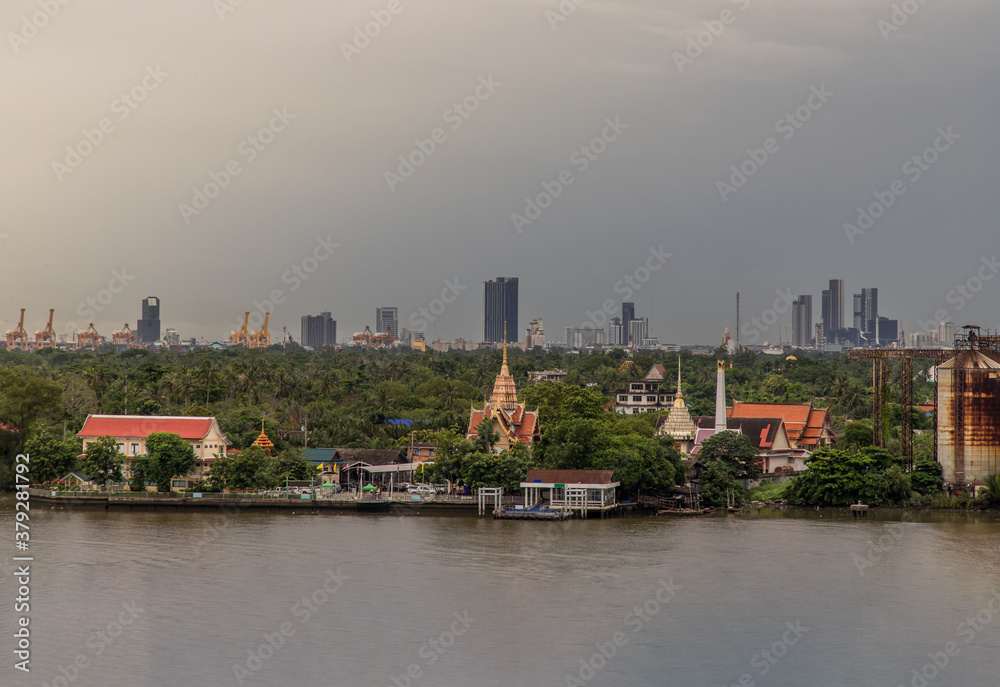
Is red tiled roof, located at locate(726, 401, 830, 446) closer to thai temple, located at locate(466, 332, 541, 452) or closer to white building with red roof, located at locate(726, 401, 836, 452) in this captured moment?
white building with red roof, located at locate(726, 401, 836, 452)

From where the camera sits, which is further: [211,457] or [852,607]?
[211,457]

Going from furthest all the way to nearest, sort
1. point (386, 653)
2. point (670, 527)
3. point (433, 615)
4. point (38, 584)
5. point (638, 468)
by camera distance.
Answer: point (638, 468) → point (670, 527) → point (38, 584) → point (433, 615) → point (386, 653)

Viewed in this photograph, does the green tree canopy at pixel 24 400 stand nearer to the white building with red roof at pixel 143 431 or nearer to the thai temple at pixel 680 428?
the white building with red roof at pixel 143 431

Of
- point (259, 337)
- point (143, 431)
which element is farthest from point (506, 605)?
point (259, 337)

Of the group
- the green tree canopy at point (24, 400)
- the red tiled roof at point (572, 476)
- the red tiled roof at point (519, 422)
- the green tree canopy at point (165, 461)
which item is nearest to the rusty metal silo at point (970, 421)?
the red tiled roof at point (572, 476)

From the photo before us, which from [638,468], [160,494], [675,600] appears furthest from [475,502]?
[675,600]

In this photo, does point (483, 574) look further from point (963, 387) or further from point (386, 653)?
point (963, 387)
